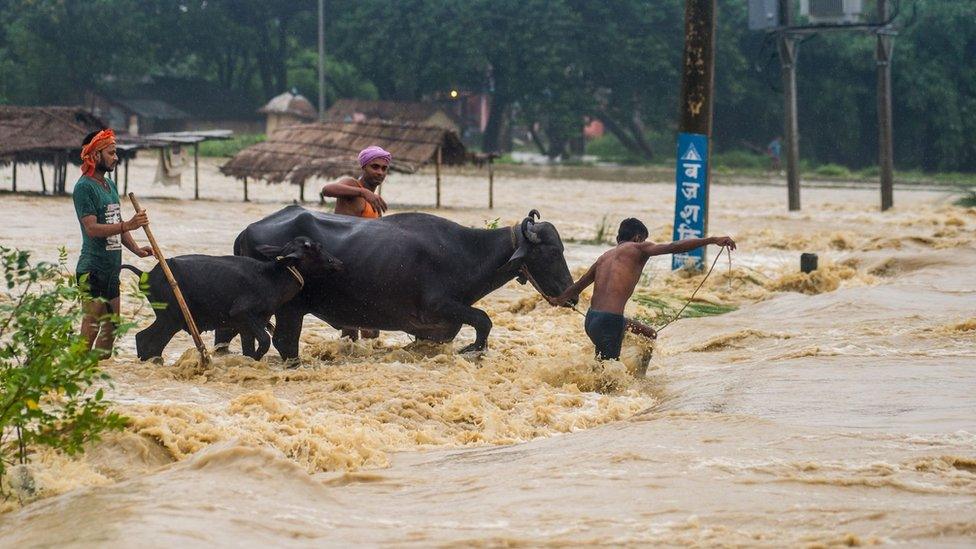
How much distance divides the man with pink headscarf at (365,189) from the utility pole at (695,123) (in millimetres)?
5692

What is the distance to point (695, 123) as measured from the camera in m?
16.2

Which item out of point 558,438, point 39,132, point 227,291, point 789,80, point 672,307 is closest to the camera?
point 558,438

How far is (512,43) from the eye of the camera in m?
56.1

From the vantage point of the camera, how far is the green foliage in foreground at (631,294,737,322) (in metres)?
12.7

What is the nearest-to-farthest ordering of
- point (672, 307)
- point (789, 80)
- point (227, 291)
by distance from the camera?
point (227, 291) → point (672, 307) → point (789, 80)

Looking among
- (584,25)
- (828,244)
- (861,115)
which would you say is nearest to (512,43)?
(584,25)

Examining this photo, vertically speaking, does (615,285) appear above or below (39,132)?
below

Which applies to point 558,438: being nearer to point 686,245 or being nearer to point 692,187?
point 686,245

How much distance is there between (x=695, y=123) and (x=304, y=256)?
24.1 feet

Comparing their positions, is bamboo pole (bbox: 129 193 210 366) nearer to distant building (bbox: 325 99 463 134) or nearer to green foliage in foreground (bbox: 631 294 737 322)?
green foliage in foreground (bbox: 631 294 737 322)

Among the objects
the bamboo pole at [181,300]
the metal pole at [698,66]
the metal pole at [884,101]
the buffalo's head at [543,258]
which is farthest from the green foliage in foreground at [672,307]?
the metal pole at [884,101]

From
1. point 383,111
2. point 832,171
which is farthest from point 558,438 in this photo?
point 383,111

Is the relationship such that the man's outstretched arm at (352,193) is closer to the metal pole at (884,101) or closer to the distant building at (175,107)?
the metal pole at (884,101)

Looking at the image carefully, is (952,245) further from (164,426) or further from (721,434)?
(164,426)
